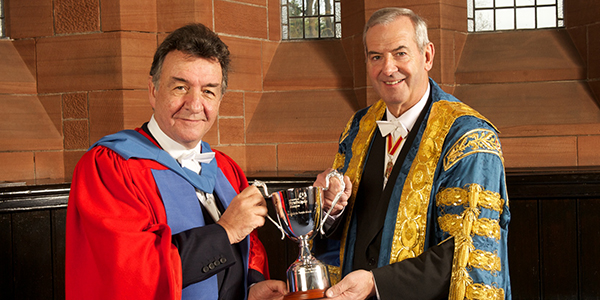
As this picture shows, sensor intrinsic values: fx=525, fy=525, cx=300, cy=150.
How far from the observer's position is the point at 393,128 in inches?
93.9

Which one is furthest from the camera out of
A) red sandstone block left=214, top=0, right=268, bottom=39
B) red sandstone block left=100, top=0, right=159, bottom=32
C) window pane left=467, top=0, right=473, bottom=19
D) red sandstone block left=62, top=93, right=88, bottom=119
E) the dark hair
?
window pane left=467, top=0, right=473, bottom=19

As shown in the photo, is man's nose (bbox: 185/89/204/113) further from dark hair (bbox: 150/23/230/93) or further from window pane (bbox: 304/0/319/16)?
window pane (bbox: 304/0/319/16)

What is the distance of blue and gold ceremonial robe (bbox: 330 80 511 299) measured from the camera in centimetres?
197

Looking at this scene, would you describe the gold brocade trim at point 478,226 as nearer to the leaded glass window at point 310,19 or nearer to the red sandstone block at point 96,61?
the red sandstone block at point 96,61

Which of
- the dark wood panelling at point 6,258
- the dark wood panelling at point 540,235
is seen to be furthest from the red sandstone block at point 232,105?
the dark wood panelling at point 6,258

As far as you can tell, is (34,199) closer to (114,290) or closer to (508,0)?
(114,290)

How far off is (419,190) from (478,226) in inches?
11.0

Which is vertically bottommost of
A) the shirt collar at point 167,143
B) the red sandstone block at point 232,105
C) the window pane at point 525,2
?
the shirt collar at point 167,143

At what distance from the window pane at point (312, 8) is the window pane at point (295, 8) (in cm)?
7

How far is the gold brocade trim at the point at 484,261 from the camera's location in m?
1.96

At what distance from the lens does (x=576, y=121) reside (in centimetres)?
442

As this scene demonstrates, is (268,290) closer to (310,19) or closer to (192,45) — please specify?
(192,45)

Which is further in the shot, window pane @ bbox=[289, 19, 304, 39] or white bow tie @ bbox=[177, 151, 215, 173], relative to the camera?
window pane @ bbox=[289, 19, 304, 39]

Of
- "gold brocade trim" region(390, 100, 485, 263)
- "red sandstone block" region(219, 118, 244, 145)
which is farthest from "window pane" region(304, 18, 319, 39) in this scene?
"gold brocade trim" region(390, 100, 485, 263)
